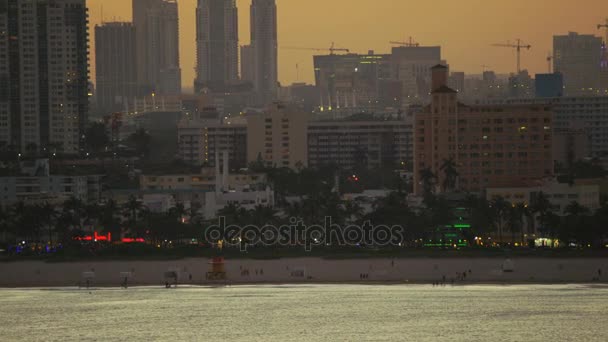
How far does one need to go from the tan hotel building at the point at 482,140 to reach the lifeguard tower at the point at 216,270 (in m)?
42.0

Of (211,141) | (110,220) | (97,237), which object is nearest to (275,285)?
(110,220)

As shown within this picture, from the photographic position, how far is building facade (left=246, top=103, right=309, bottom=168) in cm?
15712

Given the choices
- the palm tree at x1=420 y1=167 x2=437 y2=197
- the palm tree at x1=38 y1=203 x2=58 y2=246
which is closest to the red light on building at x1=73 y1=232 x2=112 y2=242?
the palm tree at x1=38 y1=203 x2=58 y2=246

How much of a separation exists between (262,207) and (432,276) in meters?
16.4

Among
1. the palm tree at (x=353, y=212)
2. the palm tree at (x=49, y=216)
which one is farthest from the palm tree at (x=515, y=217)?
the palm tree at (x=49, y=216)

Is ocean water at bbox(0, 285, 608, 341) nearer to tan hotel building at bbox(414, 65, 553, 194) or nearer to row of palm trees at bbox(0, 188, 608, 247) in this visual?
row of palm trees at bbox(0, 188, 608, 247)

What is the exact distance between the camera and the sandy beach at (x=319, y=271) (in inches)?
2990

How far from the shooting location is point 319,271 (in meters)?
78.0

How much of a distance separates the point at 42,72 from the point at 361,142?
34.0 metres

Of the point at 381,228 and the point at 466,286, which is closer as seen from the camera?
the point at 466,286

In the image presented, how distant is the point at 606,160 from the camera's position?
155000mm

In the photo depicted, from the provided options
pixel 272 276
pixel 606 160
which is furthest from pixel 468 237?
pixel 606 160

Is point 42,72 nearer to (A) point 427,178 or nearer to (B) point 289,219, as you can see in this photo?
(A) point 427,178

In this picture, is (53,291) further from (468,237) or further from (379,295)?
(468,237)
